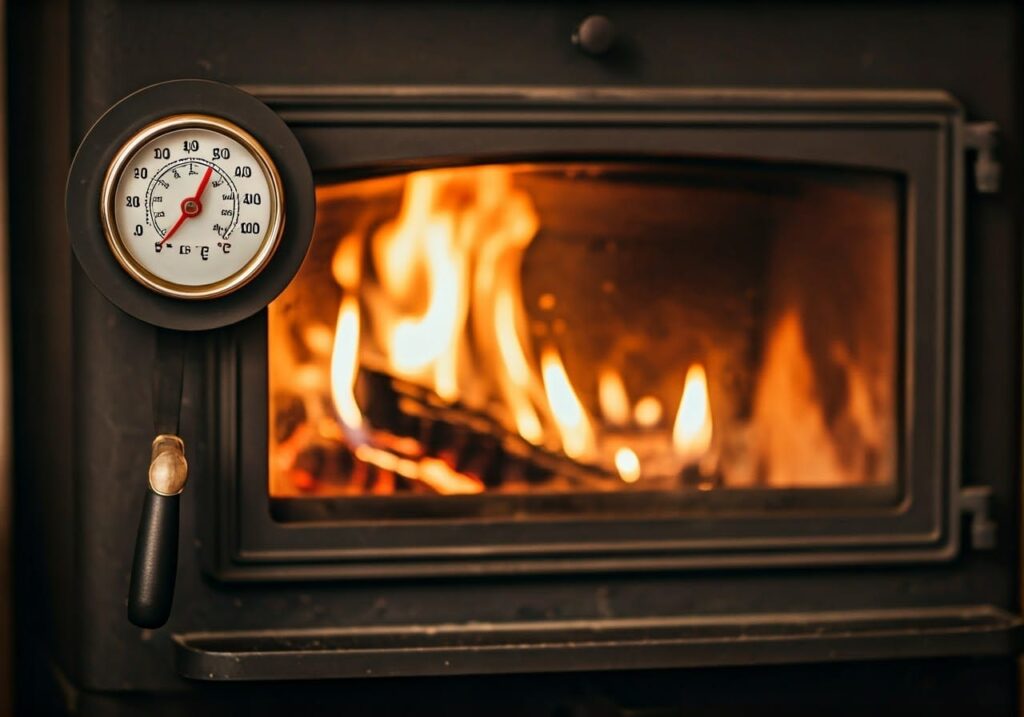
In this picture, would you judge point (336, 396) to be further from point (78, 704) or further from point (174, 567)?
point (78, 704)

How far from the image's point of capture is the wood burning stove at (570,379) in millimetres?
906

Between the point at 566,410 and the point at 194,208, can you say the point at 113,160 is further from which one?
the point at 566,410

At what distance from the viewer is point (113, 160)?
2.82 ft

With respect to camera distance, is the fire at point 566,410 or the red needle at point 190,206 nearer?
the red needle at point 190,206

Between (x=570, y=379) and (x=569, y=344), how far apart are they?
35 millimetres

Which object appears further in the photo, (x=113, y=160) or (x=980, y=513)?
(x=980, y=513)

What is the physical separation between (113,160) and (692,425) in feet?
1.96

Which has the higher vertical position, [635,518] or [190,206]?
[190,206]

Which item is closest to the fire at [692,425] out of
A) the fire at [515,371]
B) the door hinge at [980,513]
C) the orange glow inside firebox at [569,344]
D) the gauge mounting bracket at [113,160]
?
the orange glow inside firebox at [569,344]

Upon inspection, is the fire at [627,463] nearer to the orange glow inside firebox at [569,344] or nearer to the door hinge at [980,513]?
the orange glow inside firebox at [569,344]

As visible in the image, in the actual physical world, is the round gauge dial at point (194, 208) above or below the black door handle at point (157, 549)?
above

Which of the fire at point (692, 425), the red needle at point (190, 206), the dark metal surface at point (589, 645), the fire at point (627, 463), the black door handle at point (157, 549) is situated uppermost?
the red needle at point (190, 206)

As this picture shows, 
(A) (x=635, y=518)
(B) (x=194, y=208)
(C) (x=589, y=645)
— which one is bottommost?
(C) (x=589, y=645)

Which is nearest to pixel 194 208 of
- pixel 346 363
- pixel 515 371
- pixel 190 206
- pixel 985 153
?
pixel 190 206
